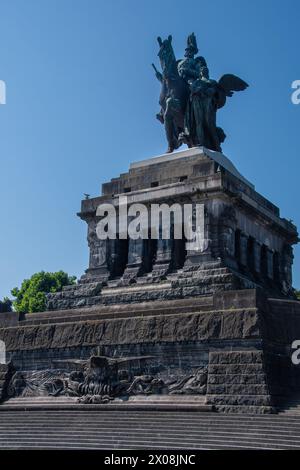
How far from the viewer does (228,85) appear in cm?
2717

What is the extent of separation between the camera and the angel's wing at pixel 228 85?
26938mm

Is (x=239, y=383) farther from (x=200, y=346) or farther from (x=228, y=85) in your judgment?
(x=228, y=85)

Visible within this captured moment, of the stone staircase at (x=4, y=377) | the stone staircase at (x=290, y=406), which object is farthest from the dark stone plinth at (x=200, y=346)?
the stone staircase at (x=4, y=377)

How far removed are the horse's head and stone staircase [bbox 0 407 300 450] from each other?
1420 centimetres

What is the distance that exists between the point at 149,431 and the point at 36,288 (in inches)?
1258

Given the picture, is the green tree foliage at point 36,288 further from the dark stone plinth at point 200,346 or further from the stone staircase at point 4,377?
the dark stone plinth at point 200,346

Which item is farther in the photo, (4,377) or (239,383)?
(4,377)

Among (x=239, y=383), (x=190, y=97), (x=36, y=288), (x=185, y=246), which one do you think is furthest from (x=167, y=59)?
(x=36, y=288)

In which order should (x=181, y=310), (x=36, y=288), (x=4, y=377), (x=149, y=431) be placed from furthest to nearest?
(x=36, y=288) < (x=4, y=377) < (x=181, y=310) < (x=149, y=431)

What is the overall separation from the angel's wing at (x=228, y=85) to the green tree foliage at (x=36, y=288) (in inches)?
880

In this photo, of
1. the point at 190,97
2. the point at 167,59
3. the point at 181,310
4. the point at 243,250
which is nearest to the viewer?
the point at 181,310

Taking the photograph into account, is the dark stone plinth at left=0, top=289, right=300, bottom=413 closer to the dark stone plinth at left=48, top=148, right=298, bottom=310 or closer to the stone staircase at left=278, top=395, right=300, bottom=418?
the stone staircase at left=278, top=395, right=300, bottom=418

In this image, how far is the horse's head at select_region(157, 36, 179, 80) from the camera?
26.5 metres
